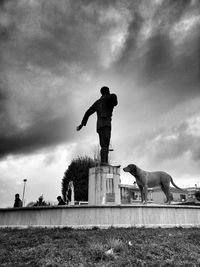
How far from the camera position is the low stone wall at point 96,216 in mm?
8445

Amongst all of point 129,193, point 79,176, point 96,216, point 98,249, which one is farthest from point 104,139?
point 79,176

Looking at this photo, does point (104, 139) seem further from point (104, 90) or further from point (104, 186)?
point (104, 90)

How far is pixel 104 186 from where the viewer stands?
1011 centimetres

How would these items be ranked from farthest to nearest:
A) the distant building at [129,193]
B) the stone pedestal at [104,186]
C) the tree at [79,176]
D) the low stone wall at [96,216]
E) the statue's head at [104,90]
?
the tree at [79,176]
the distant building at [129,193]
the statue's head at [104,90]
the stone pedestal at [104,186]
the low stone wall at [96,216]

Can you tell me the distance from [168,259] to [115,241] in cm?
131

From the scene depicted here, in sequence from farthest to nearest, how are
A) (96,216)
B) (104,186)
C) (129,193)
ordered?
(129,193)
(104,186)
(96,216)

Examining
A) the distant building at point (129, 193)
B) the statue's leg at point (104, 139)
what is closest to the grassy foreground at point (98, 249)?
the statue's leg at point (104, 139)

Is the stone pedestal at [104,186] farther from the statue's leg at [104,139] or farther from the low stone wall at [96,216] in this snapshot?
the low stone wall at [96,216]

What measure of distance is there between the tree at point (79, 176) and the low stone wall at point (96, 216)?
23.2m

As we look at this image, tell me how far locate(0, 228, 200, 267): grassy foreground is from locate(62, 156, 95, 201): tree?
83.3 ft

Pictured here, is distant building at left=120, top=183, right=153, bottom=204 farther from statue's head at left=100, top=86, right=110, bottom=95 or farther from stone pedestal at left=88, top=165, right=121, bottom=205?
statue's head at left=100, top=86, right=110, bottom=95

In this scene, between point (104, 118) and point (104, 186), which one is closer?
point (104, 186)

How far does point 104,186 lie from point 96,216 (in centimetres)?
180

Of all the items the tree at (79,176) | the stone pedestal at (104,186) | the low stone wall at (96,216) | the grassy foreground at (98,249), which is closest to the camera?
the grassy foreground at (98,249)
